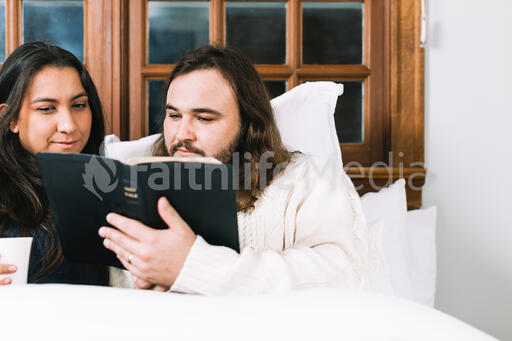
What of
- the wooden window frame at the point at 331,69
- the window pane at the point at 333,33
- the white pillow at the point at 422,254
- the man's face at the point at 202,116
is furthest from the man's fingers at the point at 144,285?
the window pane at the point at 333,33

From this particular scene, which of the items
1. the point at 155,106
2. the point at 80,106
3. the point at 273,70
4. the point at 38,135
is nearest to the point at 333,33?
the point at 273,70

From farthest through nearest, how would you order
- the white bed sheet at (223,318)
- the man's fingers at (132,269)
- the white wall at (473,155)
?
the white wall at (473,155) < the man's fingers at (132,269) < the white bed sheet at (223,318)

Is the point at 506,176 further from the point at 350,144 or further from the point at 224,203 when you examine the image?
the point at 224,203

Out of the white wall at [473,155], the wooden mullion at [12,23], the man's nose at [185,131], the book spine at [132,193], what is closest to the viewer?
the book spine at [132,193]

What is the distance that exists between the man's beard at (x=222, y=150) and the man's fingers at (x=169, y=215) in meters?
0.38

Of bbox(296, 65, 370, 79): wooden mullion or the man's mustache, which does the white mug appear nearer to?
the man's mustache

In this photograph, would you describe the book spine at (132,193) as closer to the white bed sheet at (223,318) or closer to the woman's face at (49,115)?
the white bed sheet at (223,318)

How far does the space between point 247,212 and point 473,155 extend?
0.89 metres

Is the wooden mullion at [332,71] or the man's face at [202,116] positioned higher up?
the wooden mullion at [332,71]

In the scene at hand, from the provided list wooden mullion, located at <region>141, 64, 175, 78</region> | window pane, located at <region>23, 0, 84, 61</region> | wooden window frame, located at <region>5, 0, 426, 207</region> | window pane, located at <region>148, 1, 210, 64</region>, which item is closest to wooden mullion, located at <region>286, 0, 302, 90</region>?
wooden window frame, located at <region>5, 0, 426, 207</region>

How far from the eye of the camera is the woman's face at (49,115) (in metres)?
1.11

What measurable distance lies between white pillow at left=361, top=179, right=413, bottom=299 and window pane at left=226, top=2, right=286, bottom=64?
0.68 meters

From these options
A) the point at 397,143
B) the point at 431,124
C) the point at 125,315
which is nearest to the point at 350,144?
the point at 397,143

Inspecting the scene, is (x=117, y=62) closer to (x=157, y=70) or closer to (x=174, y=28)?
(x=157, y=70)
